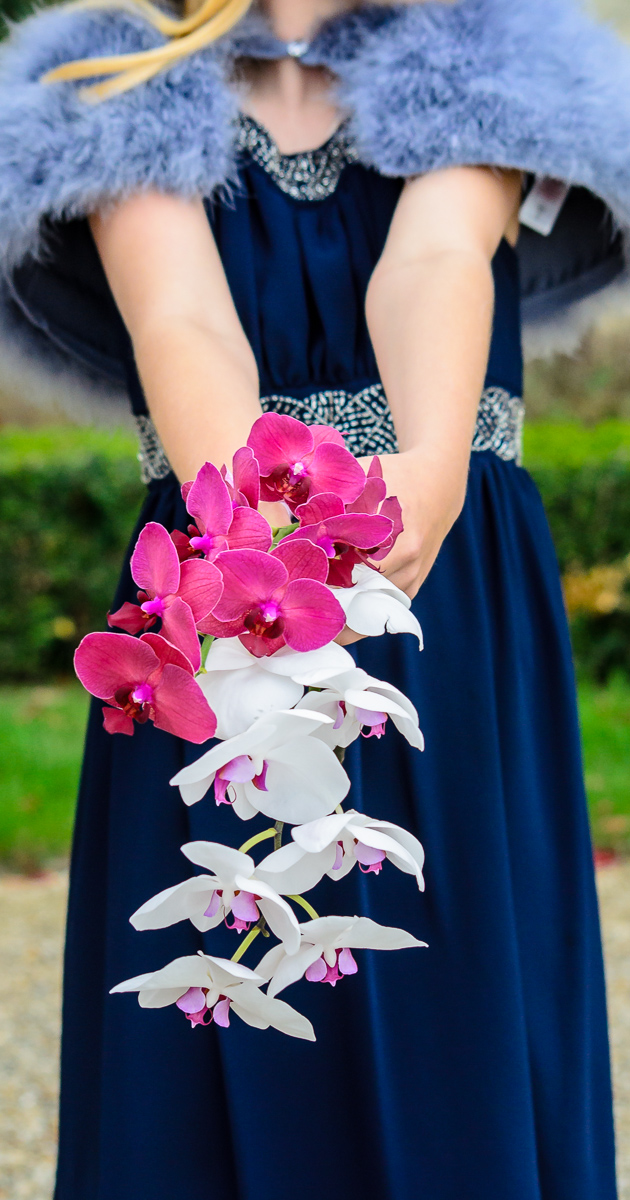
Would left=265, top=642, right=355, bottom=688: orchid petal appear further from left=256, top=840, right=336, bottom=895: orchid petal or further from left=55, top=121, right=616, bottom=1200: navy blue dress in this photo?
left=55, top=121, right=616, bottom=1200: navy blue dress

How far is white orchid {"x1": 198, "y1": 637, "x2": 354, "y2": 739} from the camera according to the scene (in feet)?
1.82

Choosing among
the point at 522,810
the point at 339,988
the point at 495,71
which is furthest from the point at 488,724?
the point at 495,71

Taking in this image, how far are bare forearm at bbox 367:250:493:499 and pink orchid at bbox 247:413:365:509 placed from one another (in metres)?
0.24

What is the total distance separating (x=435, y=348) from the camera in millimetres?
978

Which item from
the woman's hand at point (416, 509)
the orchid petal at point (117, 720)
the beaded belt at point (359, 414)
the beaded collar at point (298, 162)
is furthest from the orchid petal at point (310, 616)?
the beaded collar at point (298, 162)

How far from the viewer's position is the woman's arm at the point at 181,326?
92cm

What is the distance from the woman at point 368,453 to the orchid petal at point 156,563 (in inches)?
11.8

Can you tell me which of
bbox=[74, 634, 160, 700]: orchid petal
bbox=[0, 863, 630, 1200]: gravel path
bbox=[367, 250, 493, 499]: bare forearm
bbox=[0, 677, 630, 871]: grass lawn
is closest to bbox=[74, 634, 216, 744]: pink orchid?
bbox=[74, 634, 160, 700]: orchid petal

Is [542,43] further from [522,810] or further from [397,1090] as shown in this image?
[397,1090]

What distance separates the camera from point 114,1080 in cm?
106

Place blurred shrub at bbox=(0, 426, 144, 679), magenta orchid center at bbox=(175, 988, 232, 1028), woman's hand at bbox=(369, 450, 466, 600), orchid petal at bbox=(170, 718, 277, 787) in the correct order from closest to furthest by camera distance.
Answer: orchid petal at bbox=(170, 718, 277, 787), magenta orchid center at bbox=(175, 988, 232, 1028), woman's hand at bbox=(369, 450, 466, 600), blurred shrub at bbox=(0, 426, 144, 679)

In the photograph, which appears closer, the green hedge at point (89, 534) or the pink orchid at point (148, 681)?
the pink orchid at point (148, 681)

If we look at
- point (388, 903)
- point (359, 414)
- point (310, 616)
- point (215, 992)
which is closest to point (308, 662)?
point (310, 616)

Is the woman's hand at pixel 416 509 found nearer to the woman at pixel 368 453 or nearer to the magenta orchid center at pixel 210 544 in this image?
the woman at pixel 368 453
